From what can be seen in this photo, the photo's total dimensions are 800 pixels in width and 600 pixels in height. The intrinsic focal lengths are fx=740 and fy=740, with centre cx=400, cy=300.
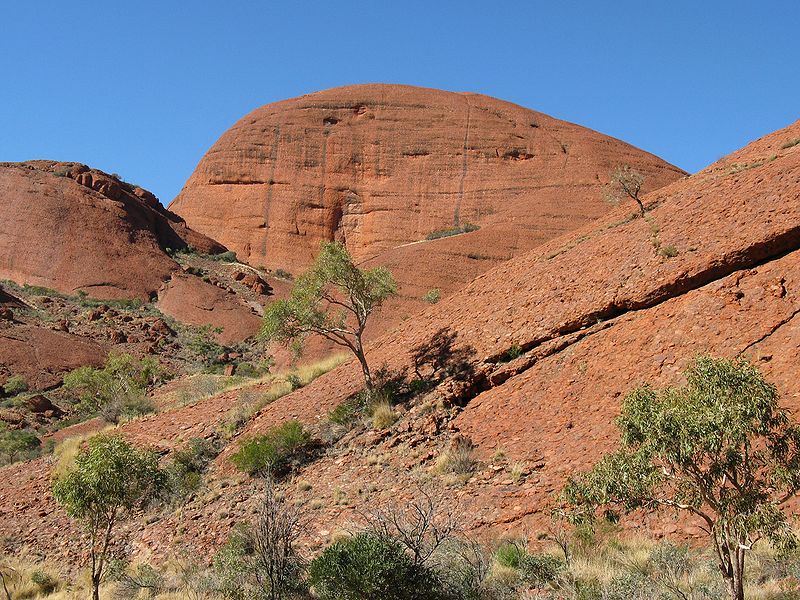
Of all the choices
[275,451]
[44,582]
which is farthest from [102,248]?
[44,582]

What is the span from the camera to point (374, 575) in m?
9.16

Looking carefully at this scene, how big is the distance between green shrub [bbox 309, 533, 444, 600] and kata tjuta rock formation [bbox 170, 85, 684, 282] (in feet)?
132

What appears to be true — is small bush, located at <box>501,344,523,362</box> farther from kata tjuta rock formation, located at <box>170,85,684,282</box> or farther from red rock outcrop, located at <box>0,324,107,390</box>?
kata tjuta rock formation, located at <box>170,85,684,282</box>

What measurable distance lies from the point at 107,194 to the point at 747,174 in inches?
1929

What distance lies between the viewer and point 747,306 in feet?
42.5

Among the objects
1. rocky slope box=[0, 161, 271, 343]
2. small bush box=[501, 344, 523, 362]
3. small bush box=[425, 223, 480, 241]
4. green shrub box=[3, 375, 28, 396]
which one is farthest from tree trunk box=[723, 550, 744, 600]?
small bush box=[425, 223, 480, 241]

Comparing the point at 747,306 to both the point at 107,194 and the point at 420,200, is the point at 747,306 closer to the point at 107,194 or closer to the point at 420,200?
the point at 420,200

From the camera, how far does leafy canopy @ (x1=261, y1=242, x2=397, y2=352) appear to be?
1792 centimetres

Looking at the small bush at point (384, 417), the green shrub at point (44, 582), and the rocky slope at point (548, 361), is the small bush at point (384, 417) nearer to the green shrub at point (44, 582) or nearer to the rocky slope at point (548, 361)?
the rocky slope at point (548, 361)

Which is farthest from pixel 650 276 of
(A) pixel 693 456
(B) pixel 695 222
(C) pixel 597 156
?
(C) pixel 597 156

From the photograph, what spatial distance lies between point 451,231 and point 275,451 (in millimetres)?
36095

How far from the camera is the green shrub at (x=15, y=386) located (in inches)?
1298

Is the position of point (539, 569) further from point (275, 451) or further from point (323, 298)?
point (323, 298)

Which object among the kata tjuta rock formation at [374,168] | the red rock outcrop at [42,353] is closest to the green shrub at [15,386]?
the red rock outcrop at [42,353]
